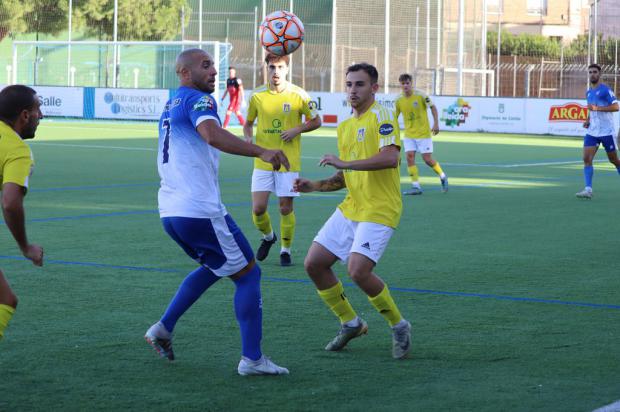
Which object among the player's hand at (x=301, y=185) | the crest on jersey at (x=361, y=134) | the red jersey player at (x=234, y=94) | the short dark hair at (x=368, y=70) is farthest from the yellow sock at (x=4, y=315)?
the red jersey player at (x=234, y=94)

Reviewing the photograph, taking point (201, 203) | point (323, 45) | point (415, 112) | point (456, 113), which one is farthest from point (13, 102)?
point (323, 45)

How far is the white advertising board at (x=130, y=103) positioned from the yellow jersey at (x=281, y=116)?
27720 millimetres

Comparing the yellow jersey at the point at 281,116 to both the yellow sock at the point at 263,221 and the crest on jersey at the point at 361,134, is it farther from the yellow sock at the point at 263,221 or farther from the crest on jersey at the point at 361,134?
the crest on jersey at the point at 361,134

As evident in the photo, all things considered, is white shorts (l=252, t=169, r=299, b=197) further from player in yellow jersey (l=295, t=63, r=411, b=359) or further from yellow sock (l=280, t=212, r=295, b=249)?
player in yellow jersey (l=295, t=63, r=411, b=359)

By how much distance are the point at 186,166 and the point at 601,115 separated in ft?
42.3

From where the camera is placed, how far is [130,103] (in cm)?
3888

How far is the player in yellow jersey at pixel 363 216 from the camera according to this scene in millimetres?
6422

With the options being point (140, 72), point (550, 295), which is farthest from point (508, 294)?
point (140, 72)

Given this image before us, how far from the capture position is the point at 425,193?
17.5m

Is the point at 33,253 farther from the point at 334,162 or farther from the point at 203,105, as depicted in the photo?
the point at 334,162

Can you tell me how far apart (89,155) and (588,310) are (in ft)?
58.7

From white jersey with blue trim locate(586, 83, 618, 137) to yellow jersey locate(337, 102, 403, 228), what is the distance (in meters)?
11.4

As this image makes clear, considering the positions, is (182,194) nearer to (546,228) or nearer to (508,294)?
(508,294)

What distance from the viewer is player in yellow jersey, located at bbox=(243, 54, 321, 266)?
10.4 meters
